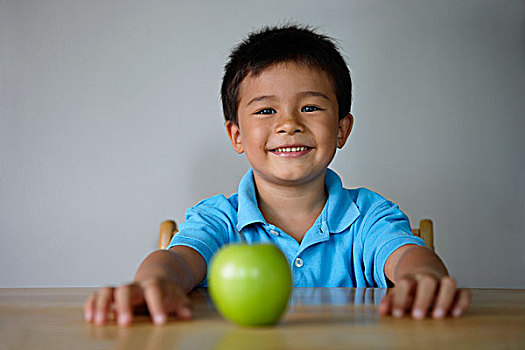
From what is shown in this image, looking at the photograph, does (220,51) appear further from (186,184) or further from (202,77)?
(186,184)

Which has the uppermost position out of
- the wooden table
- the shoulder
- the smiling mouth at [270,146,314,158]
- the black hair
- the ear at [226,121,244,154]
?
the black hair

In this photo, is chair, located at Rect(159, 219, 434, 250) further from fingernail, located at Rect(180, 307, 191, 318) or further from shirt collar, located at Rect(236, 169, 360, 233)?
fingernail, located at Rect(180, 307, 191, 318)

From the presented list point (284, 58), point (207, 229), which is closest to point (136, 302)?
point (207, 229)

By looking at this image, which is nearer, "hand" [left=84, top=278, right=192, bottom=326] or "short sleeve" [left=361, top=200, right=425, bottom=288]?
"hand" [left=84, top=278, right=192, bottom=326]

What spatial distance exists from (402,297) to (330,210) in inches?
23.1

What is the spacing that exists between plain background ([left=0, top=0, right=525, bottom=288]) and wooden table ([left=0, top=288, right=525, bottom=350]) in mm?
1395

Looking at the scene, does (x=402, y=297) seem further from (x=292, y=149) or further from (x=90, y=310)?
(x=292, y=149)

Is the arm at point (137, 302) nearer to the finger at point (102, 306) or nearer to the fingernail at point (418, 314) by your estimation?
the finger at point (102, 306)

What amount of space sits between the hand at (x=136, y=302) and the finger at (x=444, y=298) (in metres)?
0.24

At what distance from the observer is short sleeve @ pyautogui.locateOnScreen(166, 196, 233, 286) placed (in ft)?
3.10

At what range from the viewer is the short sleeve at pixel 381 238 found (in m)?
0.91

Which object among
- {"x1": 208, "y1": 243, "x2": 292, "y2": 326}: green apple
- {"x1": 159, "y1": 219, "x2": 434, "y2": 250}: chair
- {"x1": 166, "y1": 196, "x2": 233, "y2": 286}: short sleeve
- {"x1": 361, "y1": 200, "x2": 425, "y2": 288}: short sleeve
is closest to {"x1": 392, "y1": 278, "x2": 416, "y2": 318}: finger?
{"x1": 208, "y1": 243, "x2": 292, "y2": 326}: green apple

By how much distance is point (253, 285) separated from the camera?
0.45 m

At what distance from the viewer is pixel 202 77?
201 cm
